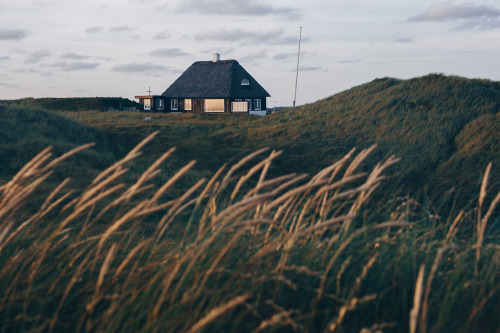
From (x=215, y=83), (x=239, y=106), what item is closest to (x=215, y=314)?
(x=239, y=106)

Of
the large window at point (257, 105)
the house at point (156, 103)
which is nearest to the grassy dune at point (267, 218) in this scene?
the large window at point (257, 105)

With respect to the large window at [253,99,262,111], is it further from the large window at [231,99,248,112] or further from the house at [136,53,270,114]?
the large window at [231,99,248,112]

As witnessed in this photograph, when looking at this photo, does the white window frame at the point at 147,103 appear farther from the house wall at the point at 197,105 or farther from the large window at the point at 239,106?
the large window at the point at 239,106

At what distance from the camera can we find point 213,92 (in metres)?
47.0

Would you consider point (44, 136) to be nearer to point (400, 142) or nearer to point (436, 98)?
point (400, 142)

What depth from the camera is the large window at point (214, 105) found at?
155ft

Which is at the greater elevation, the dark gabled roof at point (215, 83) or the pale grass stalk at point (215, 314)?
the dark gabled roof at point (215, 83)

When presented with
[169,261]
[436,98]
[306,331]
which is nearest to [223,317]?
[306,331]

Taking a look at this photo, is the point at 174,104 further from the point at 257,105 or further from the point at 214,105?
the point at 257,105

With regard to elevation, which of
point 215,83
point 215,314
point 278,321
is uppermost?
point 215,83

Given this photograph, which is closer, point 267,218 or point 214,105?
point 267,218

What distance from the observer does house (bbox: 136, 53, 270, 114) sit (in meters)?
46.9

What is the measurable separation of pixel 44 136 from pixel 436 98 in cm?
1783

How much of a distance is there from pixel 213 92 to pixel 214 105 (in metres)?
1.40
